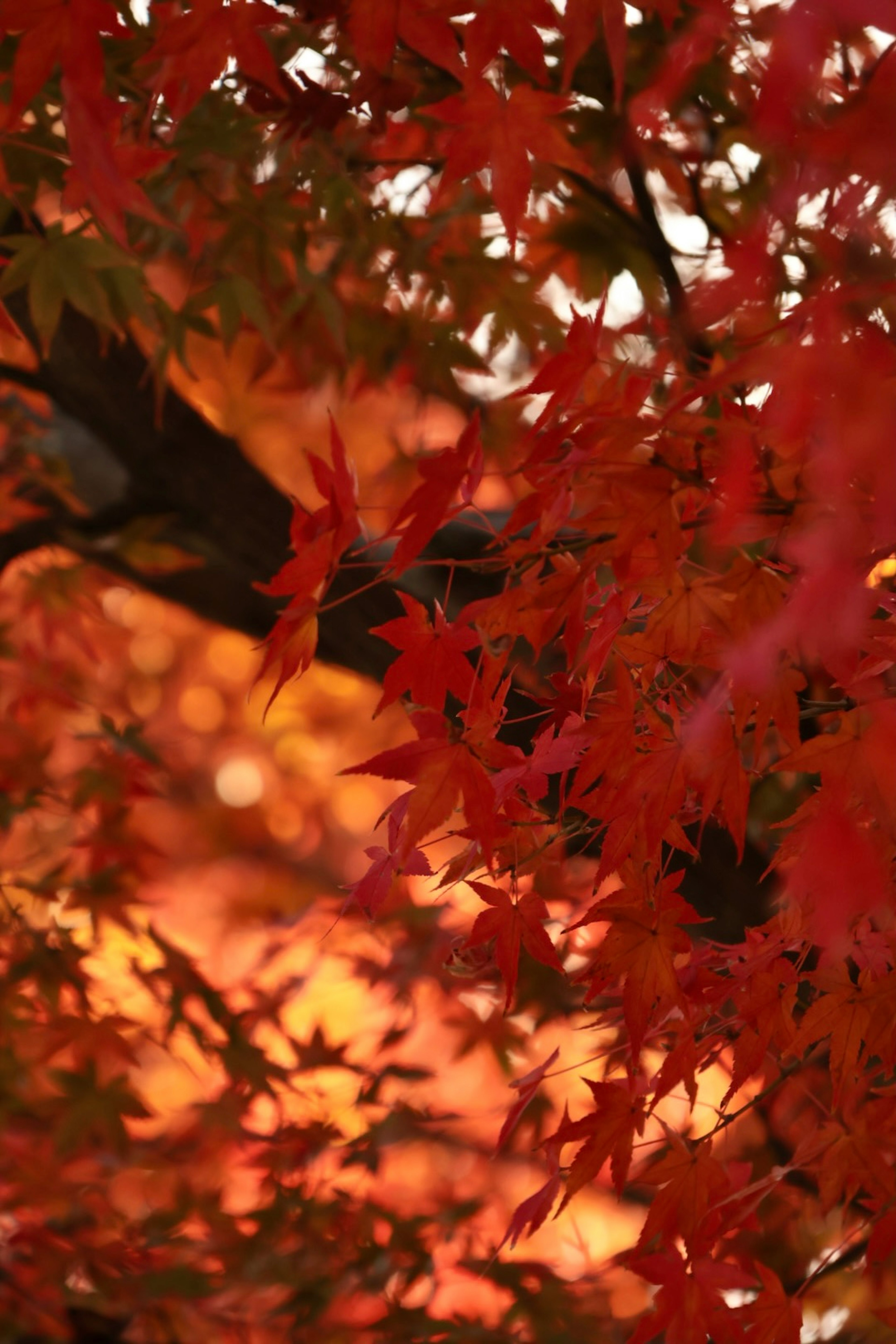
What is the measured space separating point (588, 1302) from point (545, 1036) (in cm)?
40

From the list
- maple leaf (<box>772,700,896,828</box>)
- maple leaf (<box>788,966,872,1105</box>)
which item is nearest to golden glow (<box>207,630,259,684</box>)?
maple leaf (<box>788,966,872,1105</box>)

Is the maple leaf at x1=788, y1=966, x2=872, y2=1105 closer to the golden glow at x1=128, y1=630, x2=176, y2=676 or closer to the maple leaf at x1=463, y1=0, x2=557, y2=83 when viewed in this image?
the maple leaf at x1=463, y1=0, x2=557, y2=83

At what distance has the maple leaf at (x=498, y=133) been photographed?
2.85 feet

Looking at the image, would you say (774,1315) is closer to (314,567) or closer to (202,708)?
(314,567)

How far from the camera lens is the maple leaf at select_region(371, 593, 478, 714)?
721 mm

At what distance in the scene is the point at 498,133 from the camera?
88 centimetres

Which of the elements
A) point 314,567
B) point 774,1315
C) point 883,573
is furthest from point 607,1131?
point 883,573

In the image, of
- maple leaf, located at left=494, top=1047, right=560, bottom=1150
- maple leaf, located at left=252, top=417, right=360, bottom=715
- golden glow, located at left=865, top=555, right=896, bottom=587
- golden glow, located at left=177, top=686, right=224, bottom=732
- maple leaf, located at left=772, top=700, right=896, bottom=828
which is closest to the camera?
maple leaf, located at left=772, top=700, right=896, bottom=828

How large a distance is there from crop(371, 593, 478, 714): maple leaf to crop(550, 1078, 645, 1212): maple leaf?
0.99ft

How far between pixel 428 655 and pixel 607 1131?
374 mm

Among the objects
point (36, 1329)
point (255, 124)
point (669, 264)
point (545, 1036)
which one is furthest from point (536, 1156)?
point (255, 124)

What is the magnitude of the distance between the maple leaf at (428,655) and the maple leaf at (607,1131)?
30cm

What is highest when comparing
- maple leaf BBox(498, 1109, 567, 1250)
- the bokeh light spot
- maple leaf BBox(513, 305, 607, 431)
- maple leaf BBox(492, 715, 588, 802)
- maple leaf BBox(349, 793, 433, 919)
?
the bokeh light spot

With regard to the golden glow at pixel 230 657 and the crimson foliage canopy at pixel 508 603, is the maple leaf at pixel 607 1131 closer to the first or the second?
the crimson foliage canopy at pixel 508 603
